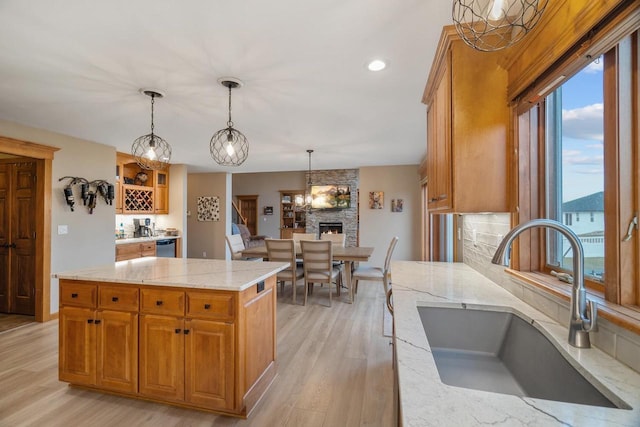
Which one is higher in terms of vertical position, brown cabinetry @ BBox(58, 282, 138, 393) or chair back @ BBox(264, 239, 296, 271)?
chair back @ BBox(264, 239, 296, 271)

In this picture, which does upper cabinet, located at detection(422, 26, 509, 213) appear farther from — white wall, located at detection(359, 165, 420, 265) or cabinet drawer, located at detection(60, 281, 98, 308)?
white wall, located at detection(359, 165, 420, 265)

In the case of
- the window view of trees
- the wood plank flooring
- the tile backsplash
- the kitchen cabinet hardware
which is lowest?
the wood plank flooring

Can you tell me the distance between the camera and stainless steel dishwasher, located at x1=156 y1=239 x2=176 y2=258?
5.63 meters

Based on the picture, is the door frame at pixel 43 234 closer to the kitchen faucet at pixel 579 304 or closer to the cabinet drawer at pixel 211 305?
the cabinet drawer at pixel 211 305

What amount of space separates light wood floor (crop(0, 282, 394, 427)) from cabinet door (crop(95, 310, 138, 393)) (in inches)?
5.7

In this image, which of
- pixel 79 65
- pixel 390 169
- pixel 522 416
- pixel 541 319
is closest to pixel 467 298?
pixel 541 319

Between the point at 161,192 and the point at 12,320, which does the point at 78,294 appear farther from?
the point at 161,192

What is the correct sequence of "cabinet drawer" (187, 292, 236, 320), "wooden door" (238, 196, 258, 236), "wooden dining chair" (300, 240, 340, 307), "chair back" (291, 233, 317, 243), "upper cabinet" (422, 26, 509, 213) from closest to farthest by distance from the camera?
"upper cabinet" (422, 26, 509, 213) → "cabinet drawer" (187, 292, 236, 320) → "wooden dining chair" (300, 240, 340, 307) → "chair back" (291, 233, 317, 243) → "wooden door" (238, 196, 258, 236)

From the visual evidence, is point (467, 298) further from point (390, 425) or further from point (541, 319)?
point (390, 425)

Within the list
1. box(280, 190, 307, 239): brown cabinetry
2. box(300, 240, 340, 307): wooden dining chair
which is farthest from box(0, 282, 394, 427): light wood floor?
box(280, 190, 307, 239): brown cabinetry

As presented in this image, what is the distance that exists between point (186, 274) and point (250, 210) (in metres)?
9.71

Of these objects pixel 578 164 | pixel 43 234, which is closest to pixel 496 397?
pixel 578 164

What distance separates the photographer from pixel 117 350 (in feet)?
6.79

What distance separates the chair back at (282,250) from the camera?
436cm
